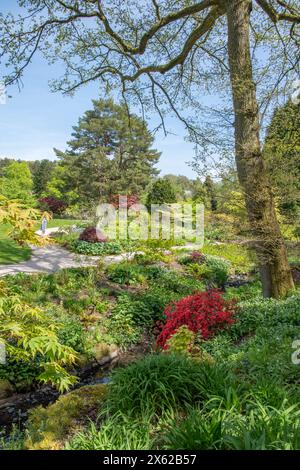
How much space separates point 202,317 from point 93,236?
934 cm

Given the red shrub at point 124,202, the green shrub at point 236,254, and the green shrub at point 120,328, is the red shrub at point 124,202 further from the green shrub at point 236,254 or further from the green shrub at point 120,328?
the green shrub at point 120,328

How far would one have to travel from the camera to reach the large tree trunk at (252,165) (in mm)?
6648

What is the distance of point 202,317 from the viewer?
5.71m

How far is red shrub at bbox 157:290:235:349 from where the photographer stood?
5723mm

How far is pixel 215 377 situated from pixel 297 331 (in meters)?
2.06

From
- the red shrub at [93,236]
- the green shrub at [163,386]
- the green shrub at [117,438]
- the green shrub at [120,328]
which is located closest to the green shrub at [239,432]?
the green shrub at [117,438]

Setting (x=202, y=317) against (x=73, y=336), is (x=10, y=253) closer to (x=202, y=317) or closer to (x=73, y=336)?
(x=73, y=336)

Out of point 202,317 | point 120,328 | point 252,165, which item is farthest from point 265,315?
point 120,328

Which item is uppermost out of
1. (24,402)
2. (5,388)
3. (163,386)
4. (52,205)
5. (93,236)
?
(52,205)

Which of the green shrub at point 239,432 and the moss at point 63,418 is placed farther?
the moss at point 63,418

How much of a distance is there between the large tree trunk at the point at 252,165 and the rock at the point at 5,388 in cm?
460
